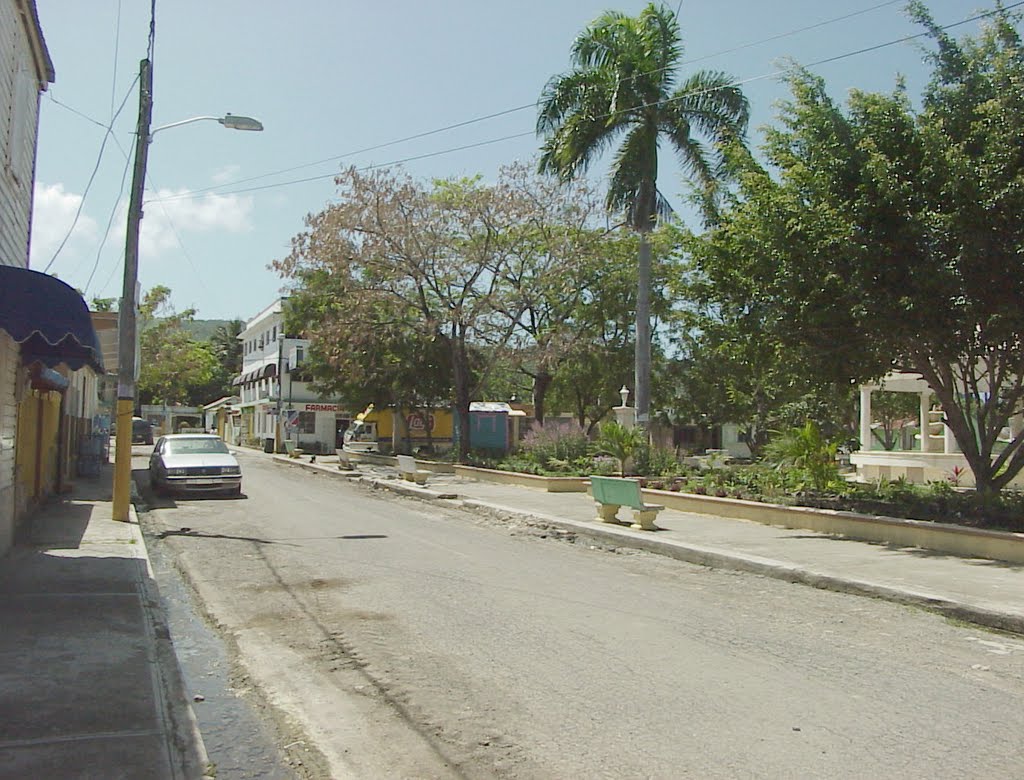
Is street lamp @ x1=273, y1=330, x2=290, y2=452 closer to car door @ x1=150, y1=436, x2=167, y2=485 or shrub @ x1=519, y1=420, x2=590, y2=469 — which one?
shrub @ x1=519, y1=420, x2=590, y2=469

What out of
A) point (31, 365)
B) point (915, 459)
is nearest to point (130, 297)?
point (31, 365)

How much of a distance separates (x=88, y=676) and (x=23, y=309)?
4.30 m

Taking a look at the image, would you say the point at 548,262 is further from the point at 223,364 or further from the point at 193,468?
the point at 223,364

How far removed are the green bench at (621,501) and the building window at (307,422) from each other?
135 ft

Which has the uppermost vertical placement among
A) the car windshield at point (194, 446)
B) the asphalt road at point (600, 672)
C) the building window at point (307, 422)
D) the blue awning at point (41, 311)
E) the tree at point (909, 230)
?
the tree at point (909, 230)

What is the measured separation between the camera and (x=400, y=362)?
36.7 metres

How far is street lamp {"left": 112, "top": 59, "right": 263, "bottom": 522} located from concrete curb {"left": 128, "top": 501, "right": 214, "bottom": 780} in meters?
6.94

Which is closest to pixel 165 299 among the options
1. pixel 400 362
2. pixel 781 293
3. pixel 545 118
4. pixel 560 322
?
pixel 400 362

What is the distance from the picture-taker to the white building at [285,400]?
5309 cm

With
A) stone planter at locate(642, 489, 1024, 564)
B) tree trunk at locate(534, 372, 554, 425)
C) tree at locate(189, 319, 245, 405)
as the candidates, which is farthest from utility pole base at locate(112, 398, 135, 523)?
tree at locate(189, 319, 245, 405)

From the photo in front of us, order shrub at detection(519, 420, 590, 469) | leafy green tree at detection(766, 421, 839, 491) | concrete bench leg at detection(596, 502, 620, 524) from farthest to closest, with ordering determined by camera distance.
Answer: shrub at detection(519, 420, 590, 469) → leafy green tree at detection(766, 421, 839, 491) → concrete bench leg at detection(596, 502, 620, 524)

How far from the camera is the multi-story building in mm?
9102

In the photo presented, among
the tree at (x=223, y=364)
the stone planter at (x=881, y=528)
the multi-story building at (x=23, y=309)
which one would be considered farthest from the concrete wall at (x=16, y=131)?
the tree at (x=223, y=364)

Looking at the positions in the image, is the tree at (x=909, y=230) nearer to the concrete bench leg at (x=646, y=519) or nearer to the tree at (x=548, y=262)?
the concrete bench leg at (x=646, y=519)
